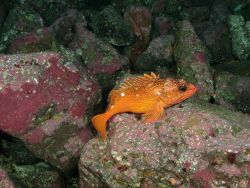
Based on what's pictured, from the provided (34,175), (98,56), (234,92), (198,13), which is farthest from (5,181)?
(198,13)

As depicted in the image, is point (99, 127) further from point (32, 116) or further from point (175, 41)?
point (175, 41)

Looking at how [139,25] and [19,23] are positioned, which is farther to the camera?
[139,25]

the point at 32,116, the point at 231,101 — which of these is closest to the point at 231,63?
the point at 231,101

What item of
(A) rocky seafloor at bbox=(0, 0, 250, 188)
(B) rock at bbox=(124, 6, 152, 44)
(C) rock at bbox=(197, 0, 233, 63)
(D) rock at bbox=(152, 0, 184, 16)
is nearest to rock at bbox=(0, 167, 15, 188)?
(A) rocky seafloor at bbox=(0, 0, 250, 188)

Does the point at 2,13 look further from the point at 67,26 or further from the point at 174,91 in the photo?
the point at 174,91

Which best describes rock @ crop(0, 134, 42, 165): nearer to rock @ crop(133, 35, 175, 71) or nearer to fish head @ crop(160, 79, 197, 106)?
fish head @ crop(160, 79, 197, 106)

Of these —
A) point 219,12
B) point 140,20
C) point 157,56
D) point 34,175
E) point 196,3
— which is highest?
point 196,3
